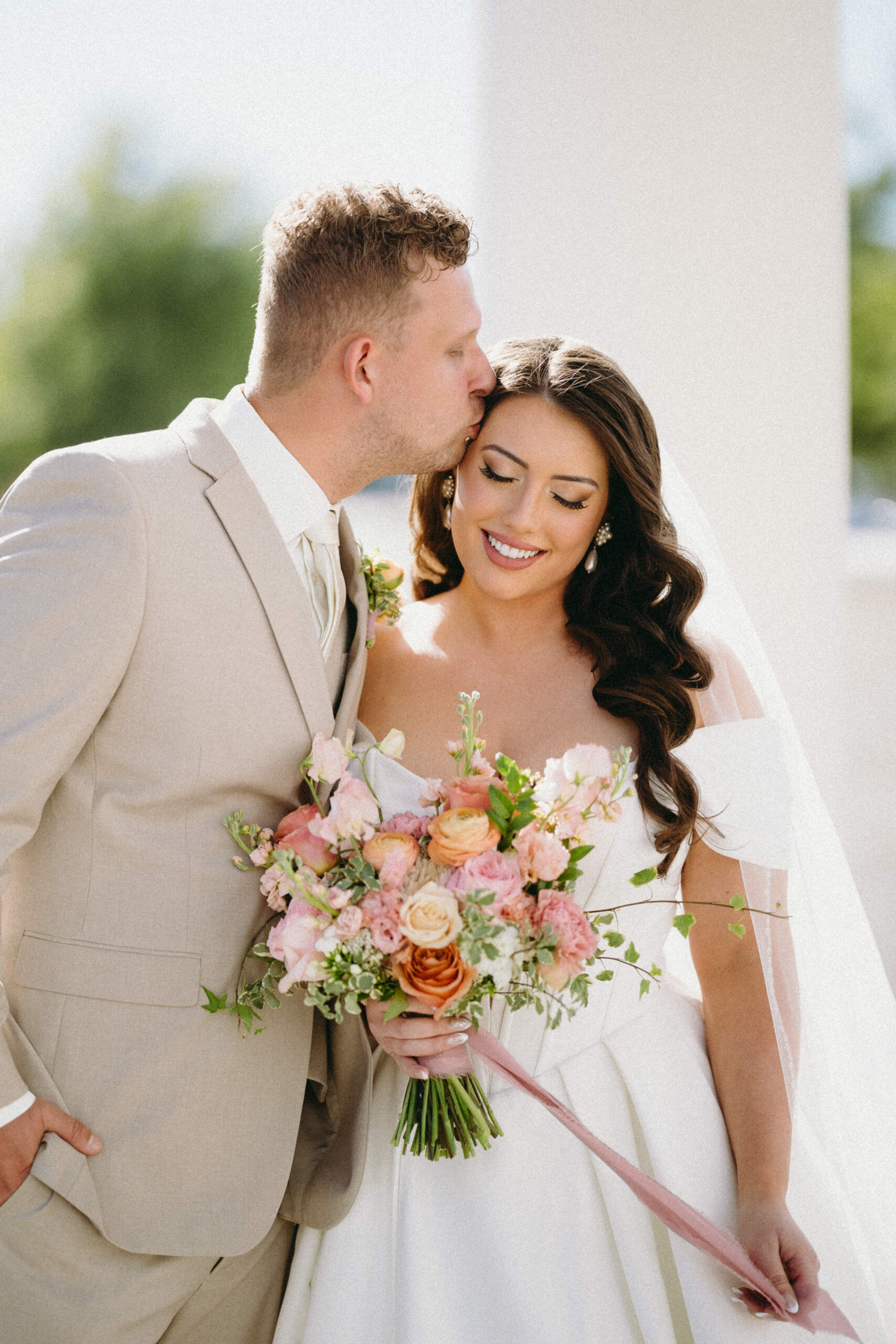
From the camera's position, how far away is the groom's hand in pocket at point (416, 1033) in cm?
198

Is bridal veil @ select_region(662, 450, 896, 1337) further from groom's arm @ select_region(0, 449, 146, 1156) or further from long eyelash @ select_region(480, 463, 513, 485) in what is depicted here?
groom's arm @ select_region(0, 449, 146, 1156)

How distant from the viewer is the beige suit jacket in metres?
1.93

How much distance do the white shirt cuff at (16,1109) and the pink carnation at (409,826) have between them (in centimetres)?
70

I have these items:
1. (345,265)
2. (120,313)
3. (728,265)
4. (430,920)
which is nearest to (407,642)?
(345,265)

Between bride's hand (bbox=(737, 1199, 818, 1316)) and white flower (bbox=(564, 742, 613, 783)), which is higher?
white flower (bbox=(564, 742, 613, 783))

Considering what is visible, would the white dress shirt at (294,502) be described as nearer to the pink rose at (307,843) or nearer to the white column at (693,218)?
the pink rose at (307,843)

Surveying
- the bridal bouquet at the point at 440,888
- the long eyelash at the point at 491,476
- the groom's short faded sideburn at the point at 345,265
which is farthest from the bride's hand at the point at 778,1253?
the groom's short faded sideburn at the point at 345,265

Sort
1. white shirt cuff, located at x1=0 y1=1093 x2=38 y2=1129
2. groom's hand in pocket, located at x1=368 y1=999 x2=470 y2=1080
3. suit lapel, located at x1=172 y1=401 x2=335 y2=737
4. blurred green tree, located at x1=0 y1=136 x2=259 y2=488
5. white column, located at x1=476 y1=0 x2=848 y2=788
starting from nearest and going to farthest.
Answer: white shirt cuff, located at x1=0 y1=1093 x2=38 y2=1129 < groom's hand in pocket, located at x1=368 y1=999 x2=470 y2=1080 < suit lapel, located at x1=172 y1=401 x2=335 y2=737 < white column, located at x1=476 y1=0 x2=848 y2=788 < blurred green tree, located at x1=0 y1=136 x2=259 y2=488

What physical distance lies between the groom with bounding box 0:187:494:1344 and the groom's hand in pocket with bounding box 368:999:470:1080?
0.72 feet

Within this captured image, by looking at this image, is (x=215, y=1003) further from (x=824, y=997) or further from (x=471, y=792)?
(x=824, y=997)

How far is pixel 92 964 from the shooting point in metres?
2.00

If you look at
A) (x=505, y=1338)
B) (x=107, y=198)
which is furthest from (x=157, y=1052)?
(x=107, y=198)

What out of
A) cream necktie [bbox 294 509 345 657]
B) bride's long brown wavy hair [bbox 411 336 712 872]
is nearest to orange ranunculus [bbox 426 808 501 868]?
cream necktie [bbox 294 509 345 657]

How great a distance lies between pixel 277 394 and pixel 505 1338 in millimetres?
1766
